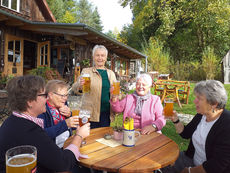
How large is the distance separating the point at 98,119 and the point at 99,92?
0.38m

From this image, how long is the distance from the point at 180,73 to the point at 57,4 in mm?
18576

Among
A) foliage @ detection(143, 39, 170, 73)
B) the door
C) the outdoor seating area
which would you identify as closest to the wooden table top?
the outdoor seating area

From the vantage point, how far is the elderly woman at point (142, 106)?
2.23 meters

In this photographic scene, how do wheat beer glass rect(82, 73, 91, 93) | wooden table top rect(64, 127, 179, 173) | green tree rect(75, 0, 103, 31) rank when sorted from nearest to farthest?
1. wooden table top rect(64, 127, 179, 173)
2. wheat beer glass rect(82, 73, 91, 93)
3. green tree rect(75, 0, 103, 31)

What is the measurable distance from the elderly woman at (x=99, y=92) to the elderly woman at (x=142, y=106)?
0.85 feet

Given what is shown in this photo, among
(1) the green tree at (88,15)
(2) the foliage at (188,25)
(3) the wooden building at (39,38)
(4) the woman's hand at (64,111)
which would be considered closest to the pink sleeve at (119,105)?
(4) the woman's hand at (64,111)

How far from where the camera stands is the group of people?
1153mm

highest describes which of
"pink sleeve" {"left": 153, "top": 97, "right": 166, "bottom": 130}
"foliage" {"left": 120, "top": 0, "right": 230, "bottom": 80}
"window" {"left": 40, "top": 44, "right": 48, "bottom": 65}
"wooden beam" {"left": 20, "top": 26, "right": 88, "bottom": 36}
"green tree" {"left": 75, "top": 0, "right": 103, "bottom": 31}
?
"green tree" {"left": 75, "top": 0, "right": 103, "bottom": 31}

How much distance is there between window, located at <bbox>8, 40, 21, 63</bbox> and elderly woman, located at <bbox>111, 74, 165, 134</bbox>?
279 inches

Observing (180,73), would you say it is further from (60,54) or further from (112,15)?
(112,15)

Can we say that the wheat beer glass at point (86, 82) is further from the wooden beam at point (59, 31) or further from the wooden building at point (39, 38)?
the wooden beam at point (59, 31)

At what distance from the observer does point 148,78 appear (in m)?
2.34

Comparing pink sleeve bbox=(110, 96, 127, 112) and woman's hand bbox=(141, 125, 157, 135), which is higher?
pink sleeve bbox=(110, 96, 127, 112)

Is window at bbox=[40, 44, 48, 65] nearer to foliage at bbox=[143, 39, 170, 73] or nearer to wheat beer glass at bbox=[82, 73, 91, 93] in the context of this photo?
wheat beer glass at bbox=[82, 73, 91, 93]
